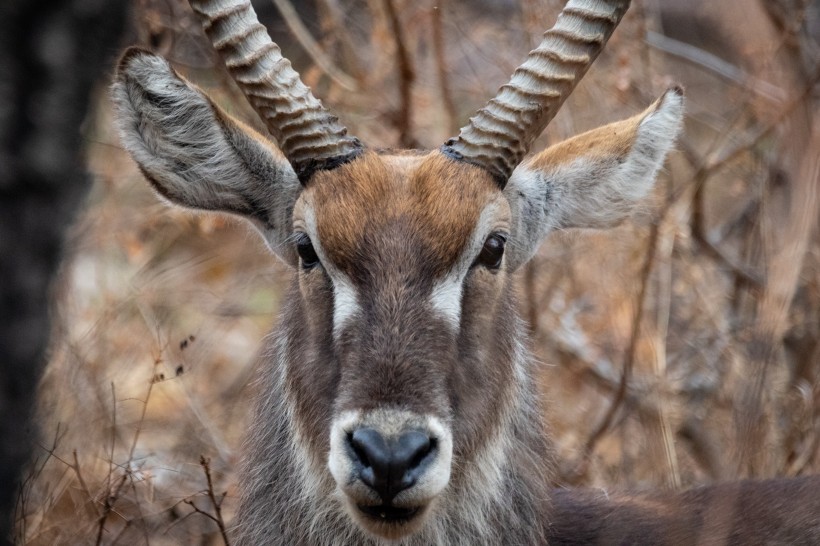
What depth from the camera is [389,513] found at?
4.36 m

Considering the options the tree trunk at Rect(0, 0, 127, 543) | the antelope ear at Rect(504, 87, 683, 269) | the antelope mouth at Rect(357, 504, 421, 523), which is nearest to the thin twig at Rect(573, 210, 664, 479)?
the antelope ear at Rect(504, 87, 683, 269)

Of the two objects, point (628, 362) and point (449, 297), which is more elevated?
point (449, 297)

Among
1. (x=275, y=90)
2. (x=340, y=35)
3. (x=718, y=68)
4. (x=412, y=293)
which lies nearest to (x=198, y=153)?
(x=275, y=90)

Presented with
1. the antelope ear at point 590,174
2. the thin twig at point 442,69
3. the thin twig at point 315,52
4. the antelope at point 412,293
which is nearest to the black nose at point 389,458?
the antelope at point 412,293

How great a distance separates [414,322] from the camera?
449cm

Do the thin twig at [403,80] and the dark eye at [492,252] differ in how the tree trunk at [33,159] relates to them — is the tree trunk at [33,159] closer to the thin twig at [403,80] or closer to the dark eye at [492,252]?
the dark eye at [492,252]

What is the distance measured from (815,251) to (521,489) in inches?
153

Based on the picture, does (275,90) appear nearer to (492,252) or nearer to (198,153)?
(198,153)

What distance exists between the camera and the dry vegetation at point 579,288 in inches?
300

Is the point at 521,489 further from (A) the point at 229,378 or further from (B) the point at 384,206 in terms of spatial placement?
(A) the point at 229,378

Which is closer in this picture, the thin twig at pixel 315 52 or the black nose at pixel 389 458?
the black nose at pixel 389 458

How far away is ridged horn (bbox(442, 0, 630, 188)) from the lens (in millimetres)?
4996

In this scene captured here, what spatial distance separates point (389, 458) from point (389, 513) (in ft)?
1.16

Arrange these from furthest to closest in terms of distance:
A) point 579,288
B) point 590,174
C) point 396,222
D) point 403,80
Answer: point 579,288, point 403,80, point 590,174, point 396,222
